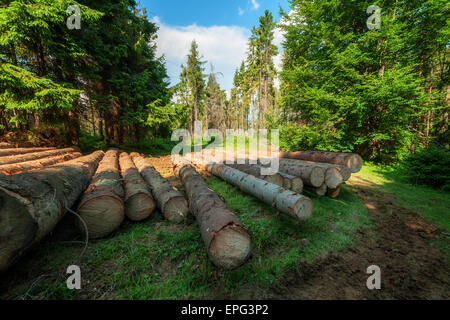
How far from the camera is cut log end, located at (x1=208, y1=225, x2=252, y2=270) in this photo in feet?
6.95

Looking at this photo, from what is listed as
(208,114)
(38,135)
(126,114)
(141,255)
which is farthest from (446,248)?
(208,114)

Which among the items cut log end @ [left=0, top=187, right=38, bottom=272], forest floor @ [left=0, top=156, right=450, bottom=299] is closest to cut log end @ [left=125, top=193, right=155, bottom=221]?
forest floor @ [left=0, top=156, right=450, bottom=299]

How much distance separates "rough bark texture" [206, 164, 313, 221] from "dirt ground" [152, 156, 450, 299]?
787mm

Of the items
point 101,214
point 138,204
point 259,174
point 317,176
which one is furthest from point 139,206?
point 317,176

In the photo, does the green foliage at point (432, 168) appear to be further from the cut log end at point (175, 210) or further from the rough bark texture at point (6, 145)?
the rough bark texture at point (6, 145)

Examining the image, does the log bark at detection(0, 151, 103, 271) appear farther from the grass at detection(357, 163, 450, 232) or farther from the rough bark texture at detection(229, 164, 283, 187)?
the grass at detection(357, 163, 450, 232)

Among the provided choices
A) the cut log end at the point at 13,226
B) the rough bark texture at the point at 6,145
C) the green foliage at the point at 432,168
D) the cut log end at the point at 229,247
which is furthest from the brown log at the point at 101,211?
the green foliage at the point at 432,168

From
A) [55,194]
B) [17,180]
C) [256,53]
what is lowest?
[55,194]

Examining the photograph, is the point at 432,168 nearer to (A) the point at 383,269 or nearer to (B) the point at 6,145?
(A) the point at 383,269

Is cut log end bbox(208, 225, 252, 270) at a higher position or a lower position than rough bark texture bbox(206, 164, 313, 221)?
lower

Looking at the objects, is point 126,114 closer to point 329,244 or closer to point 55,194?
point 55,194

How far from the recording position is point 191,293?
6.24 ft

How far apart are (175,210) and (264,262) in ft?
6.38

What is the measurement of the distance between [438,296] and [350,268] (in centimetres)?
92
